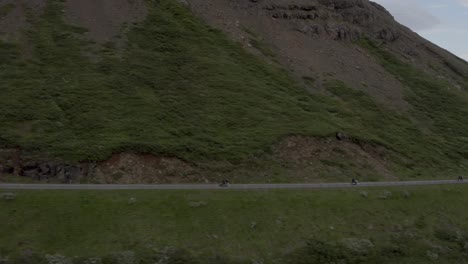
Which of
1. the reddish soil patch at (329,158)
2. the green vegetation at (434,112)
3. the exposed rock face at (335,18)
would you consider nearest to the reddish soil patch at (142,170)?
the reddish soil patch at (329,158)

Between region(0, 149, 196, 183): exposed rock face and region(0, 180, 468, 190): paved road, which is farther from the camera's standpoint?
region(0, 149, 196, 183): exposed rock face

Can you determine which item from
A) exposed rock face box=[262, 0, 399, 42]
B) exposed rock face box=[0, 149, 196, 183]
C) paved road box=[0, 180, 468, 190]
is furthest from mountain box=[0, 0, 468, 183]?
paved road box=[0, 180, 468, 190]

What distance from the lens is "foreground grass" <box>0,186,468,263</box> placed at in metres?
41.7

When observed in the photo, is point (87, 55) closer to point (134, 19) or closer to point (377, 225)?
point (134, 19)

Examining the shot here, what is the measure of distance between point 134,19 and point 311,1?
3766cm

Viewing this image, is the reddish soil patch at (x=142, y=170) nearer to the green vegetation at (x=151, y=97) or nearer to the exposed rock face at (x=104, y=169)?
the exposed rock face at (x=104, y=169)

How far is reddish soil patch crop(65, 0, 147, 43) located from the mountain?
0.31m

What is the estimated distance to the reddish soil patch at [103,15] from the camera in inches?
3420

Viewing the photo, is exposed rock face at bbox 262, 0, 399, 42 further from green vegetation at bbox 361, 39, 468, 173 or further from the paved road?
the paved road

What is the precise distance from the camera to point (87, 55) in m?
80.2

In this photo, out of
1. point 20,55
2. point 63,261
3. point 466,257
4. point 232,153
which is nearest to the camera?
point 63,261

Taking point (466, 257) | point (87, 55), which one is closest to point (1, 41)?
point (87, 55)

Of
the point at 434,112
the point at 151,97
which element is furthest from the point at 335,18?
the point at 151,97

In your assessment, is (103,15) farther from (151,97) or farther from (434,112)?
(434,112)
